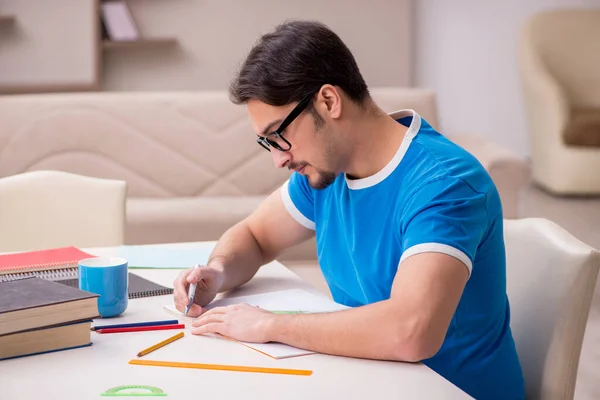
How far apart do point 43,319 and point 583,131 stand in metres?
4.71

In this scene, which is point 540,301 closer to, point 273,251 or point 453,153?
point 453,153

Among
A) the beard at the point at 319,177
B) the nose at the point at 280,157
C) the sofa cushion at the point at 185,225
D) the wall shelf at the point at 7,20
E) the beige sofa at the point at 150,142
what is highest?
the wall shelf at the point at 7,20

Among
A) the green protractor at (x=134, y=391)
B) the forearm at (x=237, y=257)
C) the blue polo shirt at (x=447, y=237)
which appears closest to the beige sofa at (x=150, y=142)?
the forearm at (x=237, y=257)

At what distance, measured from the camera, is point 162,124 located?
390 cm

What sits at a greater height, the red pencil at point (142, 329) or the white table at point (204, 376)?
the white table at point (204, 376)

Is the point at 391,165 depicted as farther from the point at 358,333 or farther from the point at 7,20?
the point at 7,20

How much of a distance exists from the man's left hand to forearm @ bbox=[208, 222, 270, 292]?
0.83 feet

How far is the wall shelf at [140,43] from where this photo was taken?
456 centimetres

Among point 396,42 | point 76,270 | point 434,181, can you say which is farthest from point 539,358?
point 396,42

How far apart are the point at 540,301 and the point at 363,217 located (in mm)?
351

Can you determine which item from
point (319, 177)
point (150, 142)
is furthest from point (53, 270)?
point (150, 142)

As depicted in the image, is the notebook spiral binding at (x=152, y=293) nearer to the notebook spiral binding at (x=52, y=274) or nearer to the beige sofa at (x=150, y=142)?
the notebook spiral binding at (x=52, y=274)

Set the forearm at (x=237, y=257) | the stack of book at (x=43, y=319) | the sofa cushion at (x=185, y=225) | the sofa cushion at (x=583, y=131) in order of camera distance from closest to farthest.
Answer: the stack of book at (x=43, y=319) → the forearm at (x=237, y=257) → the sofa cushion at (x=185, y=225) → the sofa cushion at (x=583, y=131)

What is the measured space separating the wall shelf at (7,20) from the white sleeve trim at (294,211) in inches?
120
